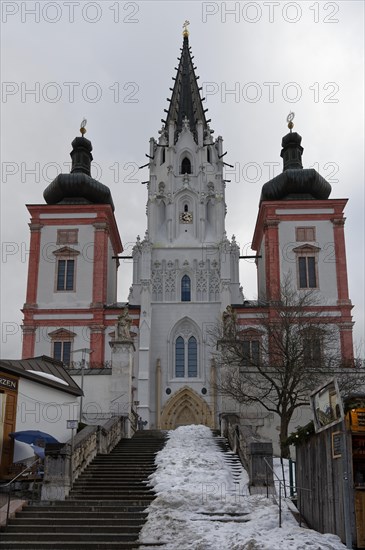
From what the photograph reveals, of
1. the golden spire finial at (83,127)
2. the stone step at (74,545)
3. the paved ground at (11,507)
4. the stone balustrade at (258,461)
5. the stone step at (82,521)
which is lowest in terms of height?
the stone step at (74,545)

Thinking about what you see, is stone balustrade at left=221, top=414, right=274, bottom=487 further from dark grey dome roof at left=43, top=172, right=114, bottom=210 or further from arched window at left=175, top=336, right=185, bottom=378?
dark grey dome roof at left=43, top=172, right=114, bottom=210

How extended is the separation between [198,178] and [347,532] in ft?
131

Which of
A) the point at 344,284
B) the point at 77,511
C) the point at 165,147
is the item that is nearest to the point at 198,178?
the point at 165,147

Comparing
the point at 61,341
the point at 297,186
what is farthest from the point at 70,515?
the point at 297,186

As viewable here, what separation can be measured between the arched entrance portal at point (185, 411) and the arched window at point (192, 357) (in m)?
1.23

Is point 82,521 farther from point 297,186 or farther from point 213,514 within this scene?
point 297,186

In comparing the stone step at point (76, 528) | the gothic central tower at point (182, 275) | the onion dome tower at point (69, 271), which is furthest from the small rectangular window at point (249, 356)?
the onion dome tower at point (69, 271)

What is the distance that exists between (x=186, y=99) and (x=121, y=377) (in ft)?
111

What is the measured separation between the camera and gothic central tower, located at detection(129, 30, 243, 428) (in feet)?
137

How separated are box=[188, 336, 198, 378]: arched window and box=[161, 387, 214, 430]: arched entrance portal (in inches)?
48.4

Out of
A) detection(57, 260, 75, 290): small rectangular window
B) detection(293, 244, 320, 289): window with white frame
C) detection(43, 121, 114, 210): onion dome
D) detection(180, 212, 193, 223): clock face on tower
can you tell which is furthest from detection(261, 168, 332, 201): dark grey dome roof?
detection(57, 260, 75, 290): small rectangular window

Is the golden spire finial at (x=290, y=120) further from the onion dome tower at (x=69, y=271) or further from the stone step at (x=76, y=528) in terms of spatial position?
the stone step at (x=76, y=528)

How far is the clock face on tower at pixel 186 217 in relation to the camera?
1857 inches

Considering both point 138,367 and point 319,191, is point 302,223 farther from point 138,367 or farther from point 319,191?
point 138,367
